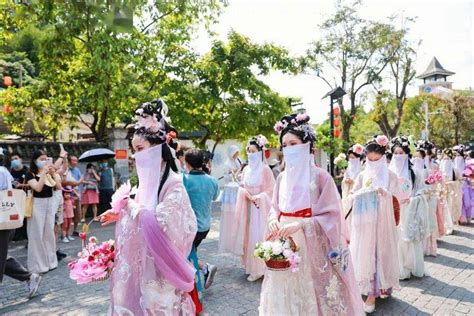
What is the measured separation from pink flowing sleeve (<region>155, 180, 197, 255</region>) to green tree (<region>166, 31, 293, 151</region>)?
446 inches

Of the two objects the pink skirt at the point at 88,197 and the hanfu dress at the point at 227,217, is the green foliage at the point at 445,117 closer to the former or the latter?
the pink skirt at the point at 88,197

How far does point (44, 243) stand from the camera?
258 inches

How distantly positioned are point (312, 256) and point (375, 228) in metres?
1.84

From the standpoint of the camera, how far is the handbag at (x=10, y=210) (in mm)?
4941

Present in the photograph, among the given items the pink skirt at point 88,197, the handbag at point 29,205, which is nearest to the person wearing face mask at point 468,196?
the pink skirt at point 88,197

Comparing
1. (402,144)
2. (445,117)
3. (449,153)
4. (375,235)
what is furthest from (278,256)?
(445,117)

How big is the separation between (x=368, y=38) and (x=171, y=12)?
36.5 ft

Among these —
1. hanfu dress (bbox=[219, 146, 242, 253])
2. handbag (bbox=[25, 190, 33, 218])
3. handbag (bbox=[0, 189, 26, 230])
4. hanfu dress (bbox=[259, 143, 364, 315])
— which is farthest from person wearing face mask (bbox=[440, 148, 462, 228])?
handbag (bbox=[0, 189, 26, 230])

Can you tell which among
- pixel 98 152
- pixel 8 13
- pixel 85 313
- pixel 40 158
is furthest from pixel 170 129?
pixel 8 13

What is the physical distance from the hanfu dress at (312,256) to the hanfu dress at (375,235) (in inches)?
57.2

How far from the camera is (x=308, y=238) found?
339 centimetres

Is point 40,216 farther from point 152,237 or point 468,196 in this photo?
point 468,196

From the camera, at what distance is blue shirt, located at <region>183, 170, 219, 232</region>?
4719 mm

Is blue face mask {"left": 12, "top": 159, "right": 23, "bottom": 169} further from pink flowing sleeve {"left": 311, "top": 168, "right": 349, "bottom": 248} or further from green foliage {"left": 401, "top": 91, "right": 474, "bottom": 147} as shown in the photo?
green foliage {"left": 401, "top": 91, "right": 474, "bottom": 147}
